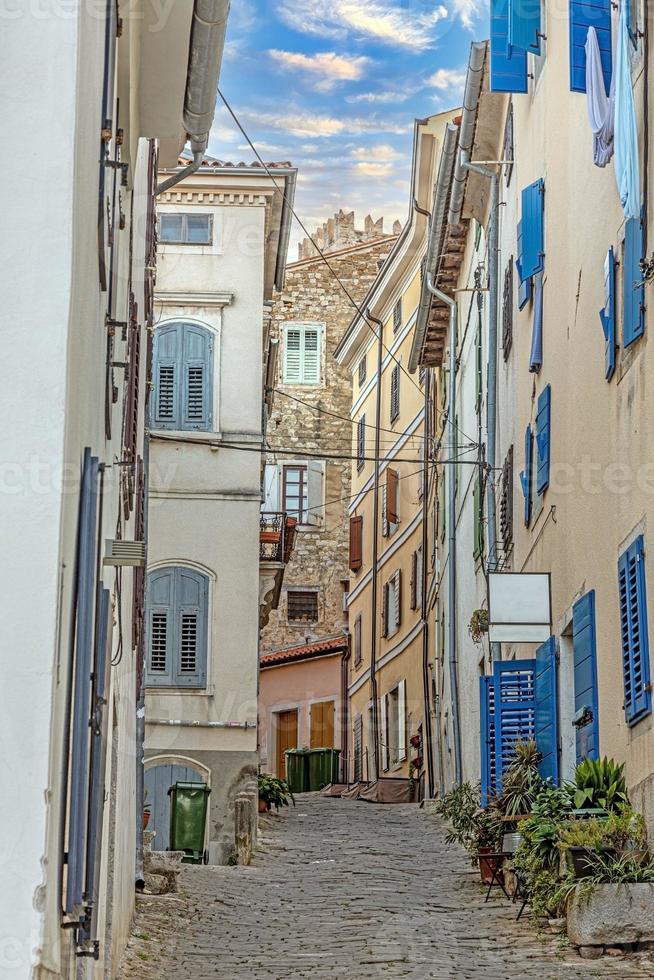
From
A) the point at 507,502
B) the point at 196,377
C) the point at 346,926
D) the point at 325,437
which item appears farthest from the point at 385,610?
the point at 346,926

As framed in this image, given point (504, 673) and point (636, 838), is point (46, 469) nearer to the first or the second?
point (636, 838)

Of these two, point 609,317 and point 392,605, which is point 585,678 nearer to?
point 609,317

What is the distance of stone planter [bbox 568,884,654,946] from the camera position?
9.66 meters

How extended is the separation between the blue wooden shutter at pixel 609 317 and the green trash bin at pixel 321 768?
24487 millimetres

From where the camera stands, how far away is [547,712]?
13828 millimetres

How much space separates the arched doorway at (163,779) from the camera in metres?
19.9

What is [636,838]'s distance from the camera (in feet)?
32.6

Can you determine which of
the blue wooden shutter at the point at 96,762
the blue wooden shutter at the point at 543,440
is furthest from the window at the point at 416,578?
the blue wooden shutter at the point at 96,762

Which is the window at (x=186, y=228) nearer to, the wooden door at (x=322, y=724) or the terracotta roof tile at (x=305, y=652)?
the terracotta roof tile at (x=305, y=652)

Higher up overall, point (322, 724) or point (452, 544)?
point (452, 544)

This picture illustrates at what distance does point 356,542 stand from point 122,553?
29227mm

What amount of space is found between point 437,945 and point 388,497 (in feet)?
77.3

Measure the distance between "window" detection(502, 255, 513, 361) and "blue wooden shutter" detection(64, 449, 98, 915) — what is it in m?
12.0

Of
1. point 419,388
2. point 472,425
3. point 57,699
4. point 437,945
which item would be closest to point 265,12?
point 419,388
